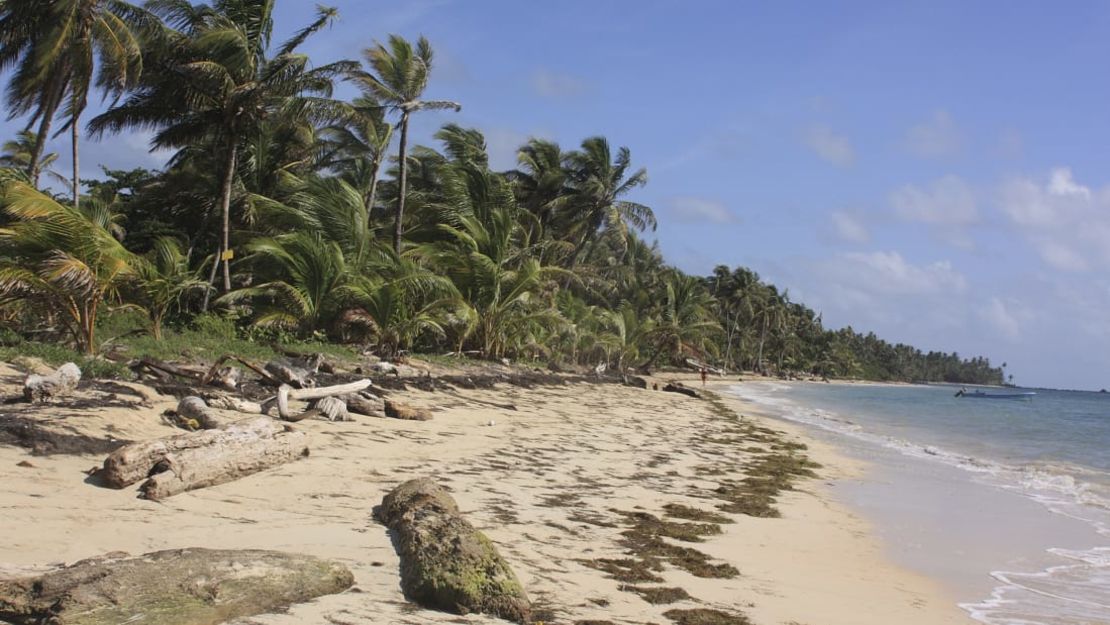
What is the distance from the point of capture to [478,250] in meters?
21.9

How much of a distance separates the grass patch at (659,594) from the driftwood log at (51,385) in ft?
18.2

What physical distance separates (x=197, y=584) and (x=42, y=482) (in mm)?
2494

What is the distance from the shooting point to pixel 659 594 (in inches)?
160

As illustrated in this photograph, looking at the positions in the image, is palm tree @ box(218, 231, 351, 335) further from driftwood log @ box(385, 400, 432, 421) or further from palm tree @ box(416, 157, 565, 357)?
driftwood log @ box(385, 400, 432, 421)

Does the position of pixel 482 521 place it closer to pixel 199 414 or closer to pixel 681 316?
pixel 199 414

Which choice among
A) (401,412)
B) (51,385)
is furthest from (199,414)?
(401,412)

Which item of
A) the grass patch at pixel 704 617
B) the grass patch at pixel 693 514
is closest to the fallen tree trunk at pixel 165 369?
the grass patch at pixel 693 514

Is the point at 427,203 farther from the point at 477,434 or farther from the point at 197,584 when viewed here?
the point at 197,584

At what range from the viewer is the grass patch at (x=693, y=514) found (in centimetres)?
616

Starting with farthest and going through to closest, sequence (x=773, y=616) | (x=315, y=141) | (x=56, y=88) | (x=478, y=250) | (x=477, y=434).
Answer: (x=315, y=141)
(x=478, y=250)
(x=56, y=88)
(x=477, y=434)
(x=773, y=616)

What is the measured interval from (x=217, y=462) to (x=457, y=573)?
256 cm

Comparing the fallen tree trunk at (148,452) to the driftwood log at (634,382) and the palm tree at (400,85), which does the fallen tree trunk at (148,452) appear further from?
the driftwood log at (634,382)

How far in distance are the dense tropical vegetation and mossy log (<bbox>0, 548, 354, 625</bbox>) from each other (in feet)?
25.5

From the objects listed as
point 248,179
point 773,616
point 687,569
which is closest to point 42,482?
point 687,569
